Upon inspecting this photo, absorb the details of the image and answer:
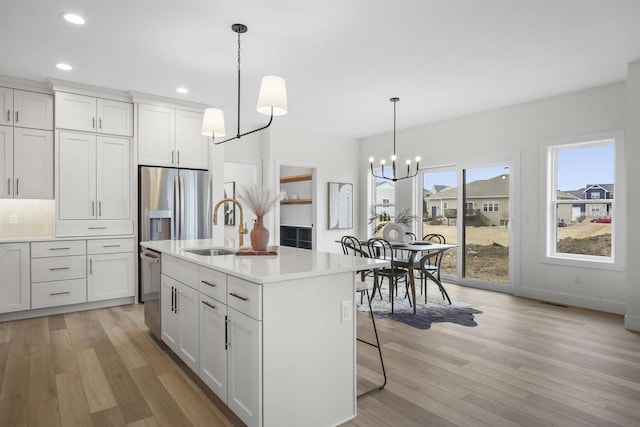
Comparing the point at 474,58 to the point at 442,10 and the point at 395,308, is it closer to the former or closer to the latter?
the point at 442,10

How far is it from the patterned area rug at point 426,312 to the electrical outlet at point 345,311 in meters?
1.92

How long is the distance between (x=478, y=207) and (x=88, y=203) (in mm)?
5350

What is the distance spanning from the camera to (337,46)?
3.39m

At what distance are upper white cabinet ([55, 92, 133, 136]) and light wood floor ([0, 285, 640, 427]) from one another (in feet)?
7.31

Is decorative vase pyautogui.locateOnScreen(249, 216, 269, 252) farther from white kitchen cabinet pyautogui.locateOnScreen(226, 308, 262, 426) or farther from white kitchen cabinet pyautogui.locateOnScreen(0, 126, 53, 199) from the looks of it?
white kitchen cabinet pyautogui.locateOnScreen(0, 126, 53, 199)

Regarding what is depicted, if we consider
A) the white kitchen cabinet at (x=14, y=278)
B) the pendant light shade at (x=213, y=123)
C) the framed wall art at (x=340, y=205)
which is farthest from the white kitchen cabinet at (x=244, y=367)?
the framed wall art at (x=340, y=205)

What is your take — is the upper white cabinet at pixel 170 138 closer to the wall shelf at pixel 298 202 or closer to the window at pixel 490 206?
the wall shelf at pixel 298 202

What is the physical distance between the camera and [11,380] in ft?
8.54

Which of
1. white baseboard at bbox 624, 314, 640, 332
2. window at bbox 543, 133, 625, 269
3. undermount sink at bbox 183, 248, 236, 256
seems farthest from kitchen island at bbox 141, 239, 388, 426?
window at bbox 543, 133, 625, 269

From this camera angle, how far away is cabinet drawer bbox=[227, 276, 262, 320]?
1.79m

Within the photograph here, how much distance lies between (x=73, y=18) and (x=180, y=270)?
6.92 feet

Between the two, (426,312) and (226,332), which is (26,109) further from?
(426,312)

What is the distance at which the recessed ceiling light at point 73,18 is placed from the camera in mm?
2848

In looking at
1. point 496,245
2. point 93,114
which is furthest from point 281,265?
point 496,245
